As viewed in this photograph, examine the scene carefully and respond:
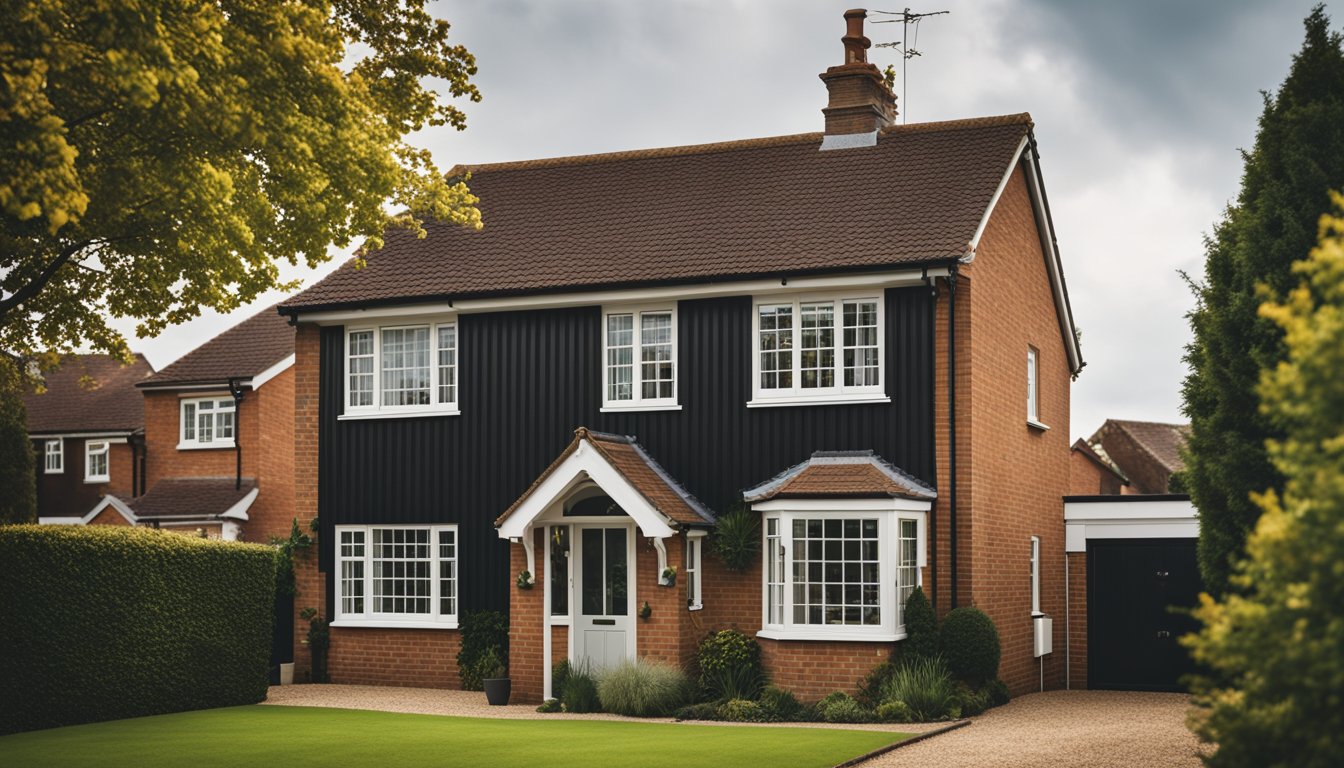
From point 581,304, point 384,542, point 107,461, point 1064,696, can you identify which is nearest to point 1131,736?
point 1064,696

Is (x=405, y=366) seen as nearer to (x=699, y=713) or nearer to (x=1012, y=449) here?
(x=699, y=713)

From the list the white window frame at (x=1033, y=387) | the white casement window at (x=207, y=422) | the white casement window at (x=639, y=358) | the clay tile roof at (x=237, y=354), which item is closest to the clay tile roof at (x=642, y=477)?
the white casement window at (x=639, y=358)

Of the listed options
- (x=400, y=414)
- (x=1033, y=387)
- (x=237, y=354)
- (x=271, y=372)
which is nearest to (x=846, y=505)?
(x=1033, y=387)

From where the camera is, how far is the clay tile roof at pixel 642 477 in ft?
67.1

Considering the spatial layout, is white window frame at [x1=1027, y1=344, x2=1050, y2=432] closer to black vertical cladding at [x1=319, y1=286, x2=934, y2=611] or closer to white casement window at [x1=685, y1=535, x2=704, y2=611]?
black vertical cladding at [x1=319, y1=286, x2=934, y2=611]

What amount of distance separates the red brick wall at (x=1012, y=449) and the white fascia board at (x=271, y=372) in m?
20.0

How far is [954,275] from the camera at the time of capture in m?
20.4

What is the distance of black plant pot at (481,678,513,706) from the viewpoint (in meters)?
21.4

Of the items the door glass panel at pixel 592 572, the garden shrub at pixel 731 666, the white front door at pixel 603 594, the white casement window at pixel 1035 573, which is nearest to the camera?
the garden shrub at pixel 731 666

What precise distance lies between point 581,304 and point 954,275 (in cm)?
574

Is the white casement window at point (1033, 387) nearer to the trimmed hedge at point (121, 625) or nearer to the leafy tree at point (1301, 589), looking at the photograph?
the trimmed hedge at point (121, 625)

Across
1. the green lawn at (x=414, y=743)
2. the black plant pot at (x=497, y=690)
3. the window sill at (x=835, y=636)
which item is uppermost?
the window sill at (x=835, y=636)

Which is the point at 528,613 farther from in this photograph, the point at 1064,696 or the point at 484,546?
the point at 1064,696

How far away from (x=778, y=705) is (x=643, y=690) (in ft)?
5.92
